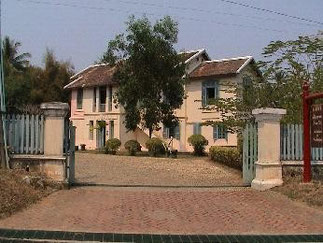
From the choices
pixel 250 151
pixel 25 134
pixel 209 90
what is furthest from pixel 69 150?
pixel 209 90

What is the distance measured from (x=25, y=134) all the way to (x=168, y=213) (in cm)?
460

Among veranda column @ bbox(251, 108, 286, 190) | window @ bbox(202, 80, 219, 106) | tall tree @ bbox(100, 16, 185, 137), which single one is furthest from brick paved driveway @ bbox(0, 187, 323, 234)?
window @ bbox(202, 80, 219, 106)

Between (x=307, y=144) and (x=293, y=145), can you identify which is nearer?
(x=307, y=144)

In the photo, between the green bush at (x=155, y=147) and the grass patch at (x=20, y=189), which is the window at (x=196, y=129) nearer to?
the green bush at (x=155, y=147)

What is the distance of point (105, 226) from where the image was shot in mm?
8102

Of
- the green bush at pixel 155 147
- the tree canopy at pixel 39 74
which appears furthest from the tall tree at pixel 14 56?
the green bush at pixel 155 147

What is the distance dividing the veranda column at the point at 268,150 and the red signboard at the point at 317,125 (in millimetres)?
761

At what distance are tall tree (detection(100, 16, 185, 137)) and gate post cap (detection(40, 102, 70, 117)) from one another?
1549 cm

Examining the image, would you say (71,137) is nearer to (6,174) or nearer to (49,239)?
(6,174)

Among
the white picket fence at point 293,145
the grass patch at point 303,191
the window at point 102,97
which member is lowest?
the grass patch at point 303,191

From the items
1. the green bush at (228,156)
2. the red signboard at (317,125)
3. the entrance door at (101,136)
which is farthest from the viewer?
the entrance door at (101,136)

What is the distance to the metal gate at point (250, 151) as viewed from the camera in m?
12.5

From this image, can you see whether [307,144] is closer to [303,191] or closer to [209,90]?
[303,191]

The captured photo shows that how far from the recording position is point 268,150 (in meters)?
11.9
